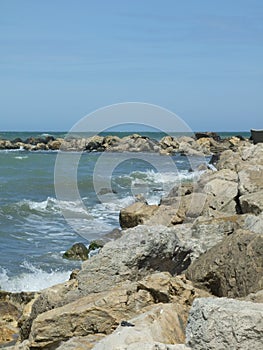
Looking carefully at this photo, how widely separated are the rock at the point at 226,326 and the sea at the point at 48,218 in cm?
755

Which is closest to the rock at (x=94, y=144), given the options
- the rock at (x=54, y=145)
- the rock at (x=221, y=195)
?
the rock at (x=54, y=145)

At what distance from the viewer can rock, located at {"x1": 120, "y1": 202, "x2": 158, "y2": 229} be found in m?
14.6

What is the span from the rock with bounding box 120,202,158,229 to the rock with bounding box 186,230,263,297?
7.85m

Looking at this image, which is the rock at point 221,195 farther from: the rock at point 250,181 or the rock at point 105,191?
the rock at point 105,191

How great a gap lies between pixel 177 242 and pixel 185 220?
504 cm

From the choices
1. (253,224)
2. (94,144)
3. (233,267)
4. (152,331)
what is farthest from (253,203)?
(94,144)

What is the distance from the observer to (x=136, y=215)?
49.5ft

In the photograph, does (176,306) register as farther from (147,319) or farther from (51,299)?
(51,299)

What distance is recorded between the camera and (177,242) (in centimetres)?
748

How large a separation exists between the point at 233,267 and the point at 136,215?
29.4ft

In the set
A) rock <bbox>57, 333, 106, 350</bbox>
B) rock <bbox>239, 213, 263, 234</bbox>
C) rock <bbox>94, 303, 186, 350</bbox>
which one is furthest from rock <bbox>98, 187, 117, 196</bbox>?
rock <bbox>94, 303, 186, 350</bbox>

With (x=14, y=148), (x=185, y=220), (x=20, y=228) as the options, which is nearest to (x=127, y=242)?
(x=185, y=220)

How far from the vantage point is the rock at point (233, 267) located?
5.98m

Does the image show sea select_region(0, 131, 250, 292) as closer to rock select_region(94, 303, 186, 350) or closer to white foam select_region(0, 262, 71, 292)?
white foam select_region(0, 262, 71, 292)
